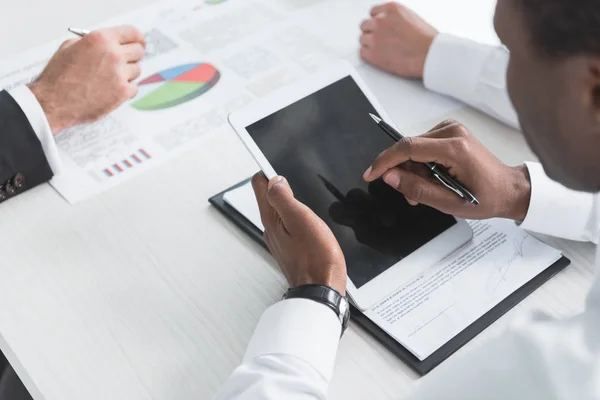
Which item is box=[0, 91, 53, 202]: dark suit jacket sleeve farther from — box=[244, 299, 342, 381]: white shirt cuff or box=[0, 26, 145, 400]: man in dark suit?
box=[244, 299, 342, 381]: white shirt cuff

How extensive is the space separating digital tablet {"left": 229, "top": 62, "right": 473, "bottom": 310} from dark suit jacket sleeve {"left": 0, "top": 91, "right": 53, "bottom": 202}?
0.32 m

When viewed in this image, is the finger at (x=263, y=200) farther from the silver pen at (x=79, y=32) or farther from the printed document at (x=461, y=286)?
the silver pen at (x=79, y=32)

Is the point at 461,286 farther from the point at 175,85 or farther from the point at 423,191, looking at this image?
the point at 175,85

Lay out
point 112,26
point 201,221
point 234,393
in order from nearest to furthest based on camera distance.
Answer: point 234,393 < point 201,221 < point 112,26

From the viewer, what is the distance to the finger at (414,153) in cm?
87

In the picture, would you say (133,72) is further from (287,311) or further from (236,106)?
(287,311)

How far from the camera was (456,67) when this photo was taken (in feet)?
3.80

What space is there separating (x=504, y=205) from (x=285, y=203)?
27cm

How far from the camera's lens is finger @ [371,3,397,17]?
1.28 meters

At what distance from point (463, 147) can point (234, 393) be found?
40cm

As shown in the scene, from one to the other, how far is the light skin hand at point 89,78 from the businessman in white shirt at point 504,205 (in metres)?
0.37

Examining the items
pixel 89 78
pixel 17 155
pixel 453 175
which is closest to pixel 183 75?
pixel 89 78

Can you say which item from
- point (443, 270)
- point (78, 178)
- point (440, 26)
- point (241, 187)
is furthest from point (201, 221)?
point (440, 26)

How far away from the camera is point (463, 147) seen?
2.90 feet
